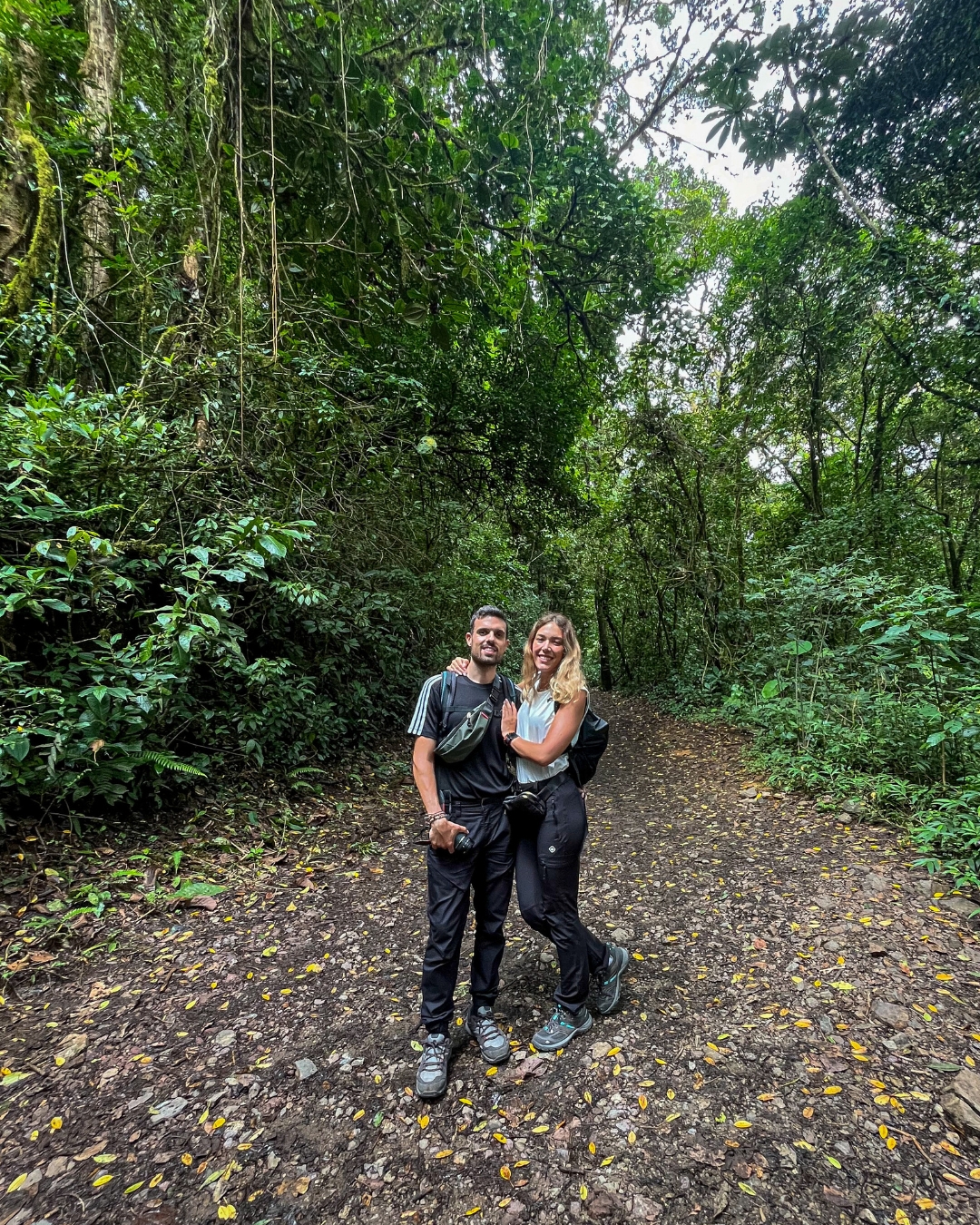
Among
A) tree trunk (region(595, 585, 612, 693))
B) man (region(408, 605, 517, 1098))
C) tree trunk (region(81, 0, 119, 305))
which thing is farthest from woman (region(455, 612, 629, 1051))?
tree trunk (region(595, 585, 612, 693))

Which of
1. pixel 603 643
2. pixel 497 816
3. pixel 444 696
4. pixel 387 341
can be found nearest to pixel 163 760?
pixel 444 696

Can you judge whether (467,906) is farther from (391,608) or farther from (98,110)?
(98,110)

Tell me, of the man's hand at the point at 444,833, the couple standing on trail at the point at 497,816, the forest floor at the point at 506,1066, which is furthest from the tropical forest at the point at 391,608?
the man's hand at the point at 444,833

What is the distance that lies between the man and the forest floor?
16 cm

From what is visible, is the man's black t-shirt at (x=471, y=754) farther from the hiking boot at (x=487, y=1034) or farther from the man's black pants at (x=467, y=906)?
the hiking boot at (x=487, y=1034)

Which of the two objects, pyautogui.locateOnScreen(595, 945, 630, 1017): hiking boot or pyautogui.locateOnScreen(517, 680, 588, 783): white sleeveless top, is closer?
pyautogui.locateOnScreen(517, 680, 588, 783): white sleeveless top

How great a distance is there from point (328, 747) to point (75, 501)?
327cm

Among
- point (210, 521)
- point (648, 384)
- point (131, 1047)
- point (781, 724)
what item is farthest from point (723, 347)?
point (131, 1047)

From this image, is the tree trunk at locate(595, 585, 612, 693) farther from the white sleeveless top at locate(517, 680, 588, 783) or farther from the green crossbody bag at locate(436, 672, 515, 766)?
the green crossbody bag at locate(436, 672, 515, 766)

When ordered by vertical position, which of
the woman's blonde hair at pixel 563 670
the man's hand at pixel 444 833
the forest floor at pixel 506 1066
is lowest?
the forest floor at pixel 506 1066

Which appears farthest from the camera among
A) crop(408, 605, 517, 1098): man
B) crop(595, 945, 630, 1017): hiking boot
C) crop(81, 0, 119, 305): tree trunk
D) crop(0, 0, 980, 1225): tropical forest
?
crop(81, 0, 119, 305): tree trunk

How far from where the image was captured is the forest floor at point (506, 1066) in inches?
69.4

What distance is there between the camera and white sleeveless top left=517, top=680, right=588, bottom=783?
2.41 m

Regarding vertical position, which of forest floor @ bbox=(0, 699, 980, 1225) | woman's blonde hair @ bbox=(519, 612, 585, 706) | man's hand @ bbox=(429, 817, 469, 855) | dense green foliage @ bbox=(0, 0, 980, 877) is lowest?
forest floor @ bbox=(0, 699, 980, 1225)
